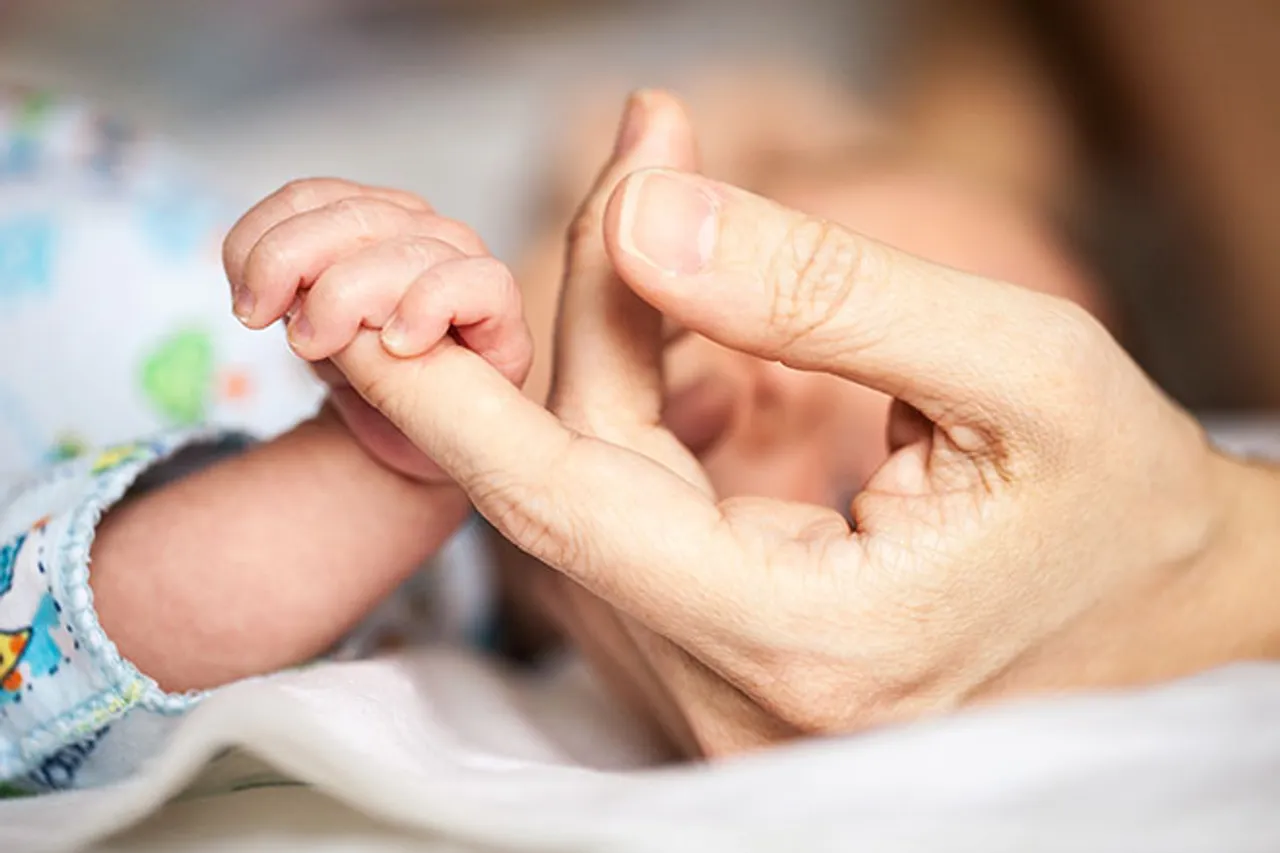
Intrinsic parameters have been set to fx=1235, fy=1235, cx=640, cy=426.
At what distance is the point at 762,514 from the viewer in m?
0.50

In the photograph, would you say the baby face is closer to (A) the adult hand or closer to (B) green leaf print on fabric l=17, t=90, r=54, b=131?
(A) the adult hand

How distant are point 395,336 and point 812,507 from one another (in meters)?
0.19

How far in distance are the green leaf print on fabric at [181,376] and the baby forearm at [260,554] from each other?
1.26 ft

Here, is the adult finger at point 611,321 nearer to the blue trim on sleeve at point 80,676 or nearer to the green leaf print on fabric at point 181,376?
the blue trim on sleeve at point 80,676

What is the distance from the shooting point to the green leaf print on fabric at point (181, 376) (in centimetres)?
101

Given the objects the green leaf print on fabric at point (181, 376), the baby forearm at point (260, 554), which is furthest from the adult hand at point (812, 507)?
the green leaf print on fabric at point (181, 376)

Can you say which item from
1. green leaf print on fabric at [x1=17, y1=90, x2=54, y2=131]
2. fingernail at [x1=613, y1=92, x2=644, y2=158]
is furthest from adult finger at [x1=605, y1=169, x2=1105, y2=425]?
green leaf print on fabric at [x1=17, y1=90, x2=54, y2=131]

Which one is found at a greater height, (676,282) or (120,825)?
(676,282)

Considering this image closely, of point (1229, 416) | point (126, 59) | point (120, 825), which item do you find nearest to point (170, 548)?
point (120, 825)

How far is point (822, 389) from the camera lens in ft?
2.86

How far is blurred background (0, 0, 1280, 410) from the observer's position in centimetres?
135

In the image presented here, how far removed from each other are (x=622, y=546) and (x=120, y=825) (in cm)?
23

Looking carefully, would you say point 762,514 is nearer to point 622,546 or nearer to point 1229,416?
point 622,546

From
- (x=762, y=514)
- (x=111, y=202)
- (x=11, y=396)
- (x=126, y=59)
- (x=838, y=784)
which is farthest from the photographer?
(x=126, y=59)
